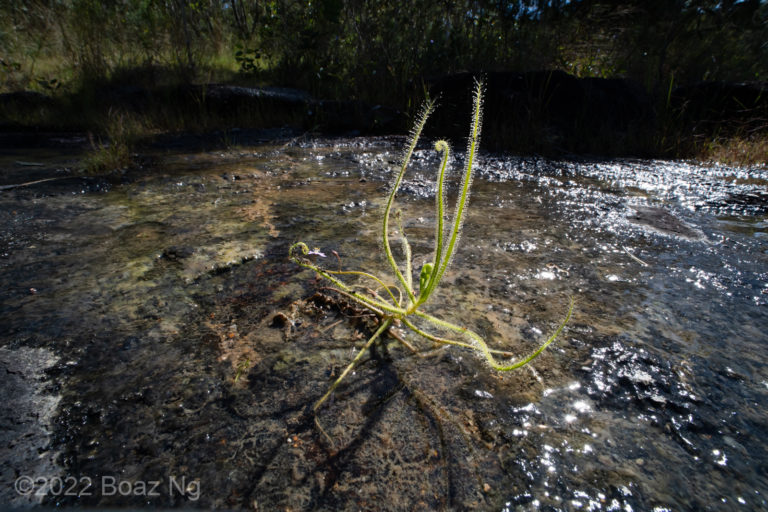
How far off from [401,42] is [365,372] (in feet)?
19.8

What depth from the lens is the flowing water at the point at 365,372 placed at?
0.71 m

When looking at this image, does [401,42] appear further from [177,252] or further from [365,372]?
[365,372]

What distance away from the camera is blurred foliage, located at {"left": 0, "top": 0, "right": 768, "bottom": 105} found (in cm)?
571

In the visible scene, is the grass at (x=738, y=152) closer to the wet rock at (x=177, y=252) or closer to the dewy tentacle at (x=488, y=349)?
the dewy tentacle at (x=488, y=349)

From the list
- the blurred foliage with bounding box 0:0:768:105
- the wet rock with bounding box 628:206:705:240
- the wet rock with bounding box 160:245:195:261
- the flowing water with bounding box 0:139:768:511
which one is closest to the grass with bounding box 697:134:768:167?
the blurred foliage with bounding box 0:0:768:105

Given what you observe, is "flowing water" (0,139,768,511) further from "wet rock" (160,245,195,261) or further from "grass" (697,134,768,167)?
"grass" (697,134,768,167)

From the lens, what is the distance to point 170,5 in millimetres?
6496

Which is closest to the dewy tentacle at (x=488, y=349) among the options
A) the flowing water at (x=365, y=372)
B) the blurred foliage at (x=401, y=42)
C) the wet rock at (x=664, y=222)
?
the flowing water at (x=365, y=372)

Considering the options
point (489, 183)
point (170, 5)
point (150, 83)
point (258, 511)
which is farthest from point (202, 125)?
point (258, 511)

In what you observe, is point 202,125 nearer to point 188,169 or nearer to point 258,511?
point 188,169

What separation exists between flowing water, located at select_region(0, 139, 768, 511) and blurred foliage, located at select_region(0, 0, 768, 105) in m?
4.37

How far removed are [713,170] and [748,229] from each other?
1728 mm

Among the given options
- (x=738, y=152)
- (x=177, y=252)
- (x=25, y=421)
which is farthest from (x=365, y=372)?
(x=738, y=152)

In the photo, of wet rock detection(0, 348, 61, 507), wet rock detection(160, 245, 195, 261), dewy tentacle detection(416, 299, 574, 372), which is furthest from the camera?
wet rock detection(160, 245, 195, 261)
